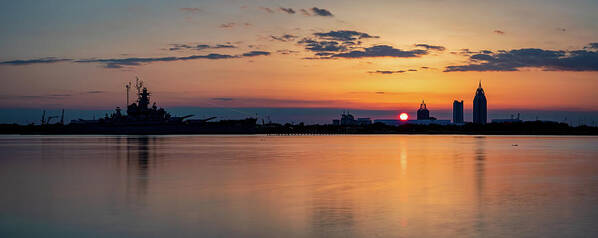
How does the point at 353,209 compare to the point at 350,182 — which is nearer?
the point at 353,209

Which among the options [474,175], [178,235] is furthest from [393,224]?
[474,175]

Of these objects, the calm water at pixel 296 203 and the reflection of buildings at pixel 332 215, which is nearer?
the reflection of buildings at pixel 332 215

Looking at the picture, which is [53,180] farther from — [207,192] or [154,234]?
[154,234]

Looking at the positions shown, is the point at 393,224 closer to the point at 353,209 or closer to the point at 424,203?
the point at 353,209

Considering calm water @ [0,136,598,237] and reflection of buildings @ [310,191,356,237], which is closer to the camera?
reflection of buildings @ [310,191,356,237]

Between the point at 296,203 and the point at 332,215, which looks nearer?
the point at 332,215

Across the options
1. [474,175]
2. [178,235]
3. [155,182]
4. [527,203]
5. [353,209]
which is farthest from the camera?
[474,175]

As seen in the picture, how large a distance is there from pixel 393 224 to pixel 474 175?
1760 cm

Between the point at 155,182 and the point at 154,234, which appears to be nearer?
the point at 154,234

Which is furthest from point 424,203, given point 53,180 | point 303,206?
point 53,180

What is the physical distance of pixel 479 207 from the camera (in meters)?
19.8

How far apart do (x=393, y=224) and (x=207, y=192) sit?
32.7 feet

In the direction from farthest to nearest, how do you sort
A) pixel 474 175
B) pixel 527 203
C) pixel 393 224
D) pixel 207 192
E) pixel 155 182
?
1. pixel 474 175
2. pixel 155 182
3. pixel 207 192
4. pixel 527 203
5. pixel 393 224

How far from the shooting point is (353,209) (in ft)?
62.4
